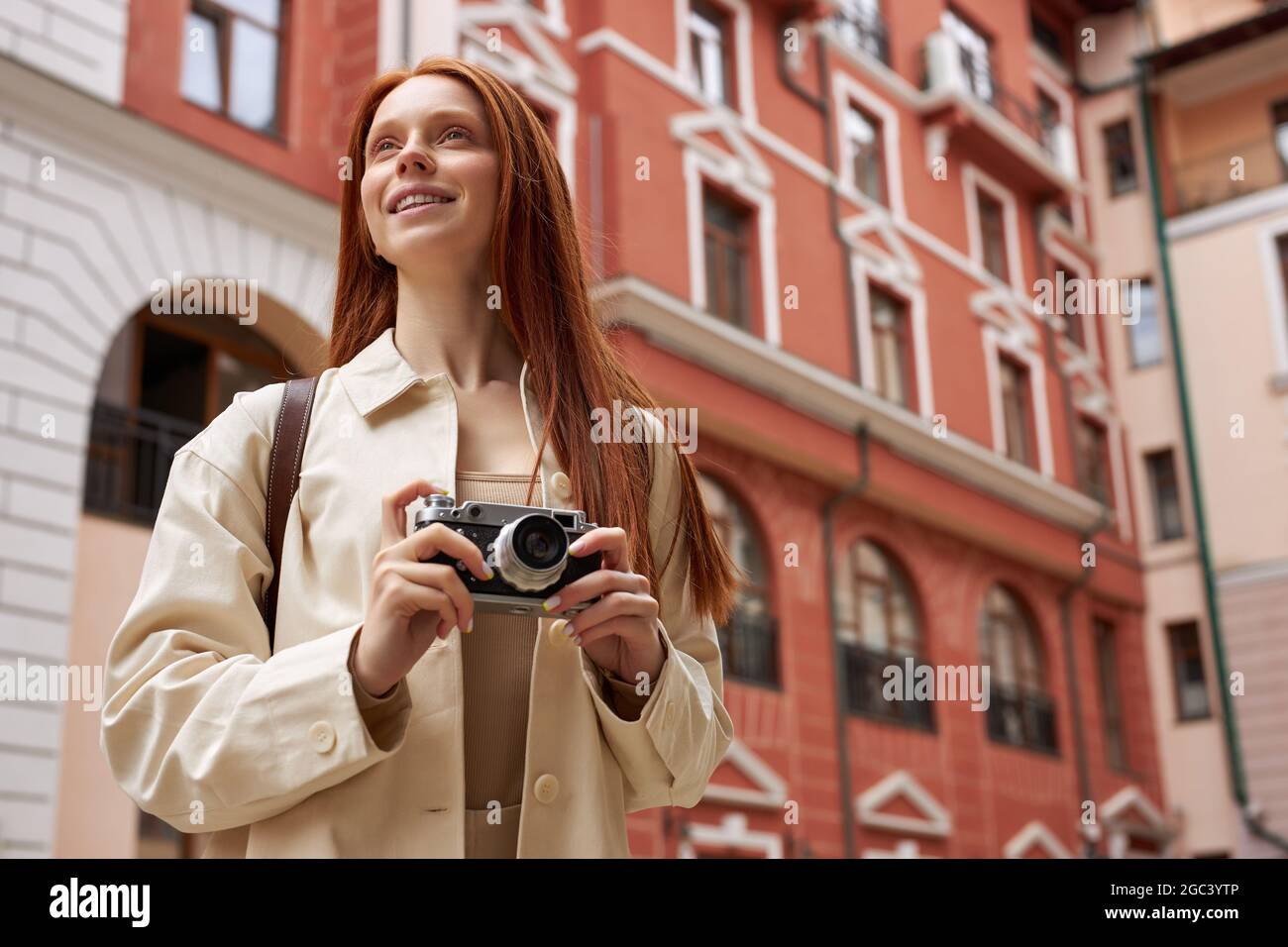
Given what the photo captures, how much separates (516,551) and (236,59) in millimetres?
9513

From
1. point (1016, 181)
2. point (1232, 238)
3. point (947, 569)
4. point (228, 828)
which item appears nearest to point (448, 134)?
point (228, 828)

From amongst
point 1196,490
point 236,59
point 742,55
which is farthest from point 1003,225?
point 236,59

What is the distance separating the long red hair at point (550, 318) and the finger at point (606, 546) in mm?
211

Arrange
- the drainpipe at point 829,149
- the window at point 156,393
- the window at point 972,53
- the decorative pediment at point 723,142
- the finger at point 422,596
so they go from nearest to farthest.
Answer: the finger at point 422,596 < the window at point 156,393 < the decorative pediment at point 723,142 < the drainpipe at point 829,149 < the window at point 972,53

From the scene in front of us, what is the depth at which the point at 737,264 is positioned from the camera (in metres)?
14.1

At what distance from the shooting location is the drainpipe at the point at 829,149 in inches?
591

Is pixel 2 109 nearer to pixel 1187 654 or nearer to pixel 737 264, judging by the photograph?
pixel 737 264

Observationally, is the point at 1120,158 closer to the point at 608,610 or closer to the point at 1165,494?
the point at 1165,494

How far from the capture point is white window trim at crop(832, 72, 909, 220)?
15.6 m

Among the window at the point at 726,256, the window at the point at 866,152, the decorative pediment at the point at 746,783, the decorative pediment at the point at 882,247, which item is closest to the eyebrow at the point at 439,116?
the decorative pediment at the point at 746,783

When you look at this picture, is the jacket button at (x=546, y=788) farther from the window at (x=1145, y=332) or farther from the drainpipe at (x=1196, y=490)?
the window at (x=1145, y=332)

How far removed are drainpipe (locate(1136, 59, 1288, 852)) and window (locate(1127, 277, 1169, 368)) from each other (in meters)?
0.34

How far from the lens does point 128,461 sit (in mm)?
9344

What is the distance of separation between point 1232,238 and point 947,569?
6.54m
